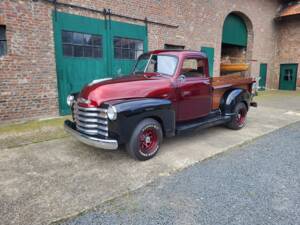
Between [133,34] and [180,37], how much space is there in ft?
8.95

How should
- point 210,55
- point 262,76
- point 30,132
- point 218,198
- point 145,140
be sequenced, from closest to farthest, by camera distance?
point 218,198
point 145,140
point 30,132
point 210,55
point 262,76

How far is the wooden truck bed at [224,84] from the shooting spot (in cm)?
522

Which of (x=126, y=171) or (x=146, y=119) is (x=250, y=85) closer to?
(x=146, y=119)

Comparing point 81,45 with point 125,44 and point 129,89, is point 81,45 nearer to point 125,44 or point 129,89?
point 125,44

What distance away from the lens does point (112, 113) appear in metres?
3.36

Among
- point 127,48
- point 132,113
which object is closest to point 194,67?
point 132,113

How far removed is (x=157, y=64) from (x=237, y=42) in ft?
38.0

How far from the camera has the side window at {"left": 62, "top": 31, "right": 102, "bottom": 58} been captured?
7.18 m

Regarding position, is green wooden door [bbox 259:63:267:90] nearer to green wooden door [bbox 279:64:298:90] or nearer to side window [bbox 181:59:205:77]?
green wooden door [bbox 279:64:298:90]

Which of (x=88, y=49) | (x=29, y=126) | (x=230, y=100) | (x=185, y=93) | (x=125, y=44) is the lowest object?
(x=29, y=126)

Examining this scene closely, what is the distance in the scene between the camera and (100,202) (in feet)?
8.93

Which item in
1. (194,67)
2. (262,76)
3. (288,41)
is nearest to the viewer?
(194,67)

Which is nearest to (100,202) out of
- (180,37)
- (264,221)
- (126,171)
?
(126,171)

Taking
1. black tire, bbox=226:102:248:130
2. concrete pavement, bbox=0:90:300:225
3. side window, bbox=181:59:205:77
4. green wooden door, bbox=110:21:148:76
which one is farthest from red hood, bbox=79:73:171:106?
green wooden door, bbox=110:21:148:76
